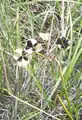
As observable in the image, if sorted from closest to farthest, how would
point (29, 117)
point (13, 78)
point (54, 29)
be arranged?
point (29, 117), point (13, 78), point (54, 29)

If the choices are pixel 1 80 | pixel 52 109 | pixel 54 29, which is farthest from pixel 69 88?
pixel 54 29

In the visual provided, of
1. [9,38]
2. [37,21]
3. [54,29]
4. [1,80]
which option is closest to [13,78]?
[1,80]

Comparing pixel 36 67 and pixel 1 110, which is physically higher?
pixel 36 67

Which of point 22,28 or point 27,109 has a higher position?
point 22,28

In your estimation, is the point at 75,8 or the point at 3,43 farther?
the point at 75,8

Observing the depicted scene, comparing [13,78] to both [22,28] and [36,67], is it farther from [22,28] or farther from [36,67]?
[22,28]

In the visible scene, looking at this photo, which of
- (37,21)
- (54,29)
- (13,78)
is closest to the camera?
(13,78)

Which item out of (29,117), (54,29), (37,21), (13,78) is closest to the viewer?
(29,117)

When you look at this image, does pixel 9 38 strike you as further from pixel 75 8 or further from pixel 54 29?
pixel 75 8

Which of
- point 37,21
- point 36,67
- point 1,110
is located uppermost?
point 37,21
